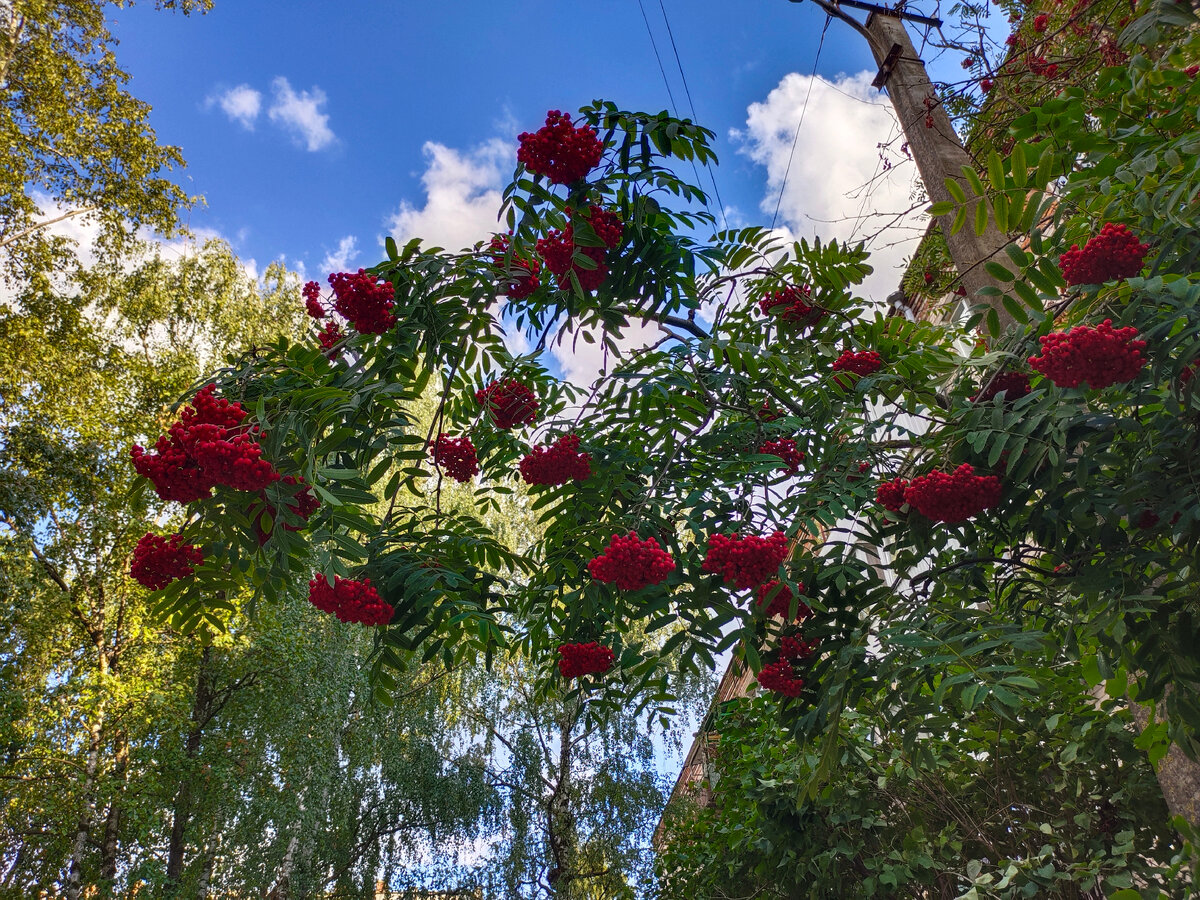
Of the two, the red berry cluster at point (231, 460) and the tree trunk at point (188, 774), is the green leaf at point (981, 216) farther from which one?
the tree trunk at point (188, 774)

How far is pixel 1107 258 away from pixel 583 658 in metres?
2.20

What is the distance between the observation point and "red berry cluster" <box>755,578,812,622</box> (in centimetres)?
230

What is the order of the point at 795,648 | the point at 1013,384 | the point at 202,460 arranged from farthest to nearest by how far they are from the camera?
the point at 795,648 → the point at 1013,384 → the point at 202,460

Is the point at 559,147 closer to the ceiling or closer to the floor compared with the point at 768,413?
closer to the ceiling

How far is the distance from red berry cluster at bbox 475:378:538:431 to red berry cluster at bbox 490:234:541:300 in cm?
41

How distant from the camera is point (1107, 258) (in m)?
2.10

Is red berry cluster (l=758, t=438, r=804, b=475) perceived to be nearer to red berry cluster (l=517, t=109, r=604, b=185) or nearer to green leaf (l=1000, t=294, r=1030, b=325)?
green leaf (l=1000, t=294, r=1030, b=325)

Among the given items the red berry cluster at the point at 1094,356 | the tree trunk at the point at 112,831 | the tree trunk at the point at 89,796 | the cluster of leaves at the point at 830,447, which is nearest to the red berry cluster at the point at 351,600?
the cluster of leaves at the point at 830,447

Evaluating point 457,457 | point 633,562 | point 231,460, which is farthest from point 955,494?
point 457,457

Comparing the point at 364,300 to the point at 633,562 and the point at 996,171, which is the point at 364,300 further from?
the point at 996,171

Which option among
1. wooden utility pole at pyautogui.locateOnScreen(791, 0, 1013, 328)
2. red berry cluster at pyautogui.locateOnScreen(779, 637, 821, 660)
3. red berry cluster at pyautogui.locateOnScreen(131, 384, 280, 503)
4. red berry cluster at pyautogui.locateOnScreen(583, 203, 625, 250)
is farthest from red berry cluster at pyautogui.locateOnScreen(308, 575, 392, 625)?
wooden utility pole at pyautogui.locateOnScreen(791, 0, 1013, 328)

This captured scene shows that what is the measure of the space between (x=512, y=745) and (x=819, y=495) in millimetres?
7775

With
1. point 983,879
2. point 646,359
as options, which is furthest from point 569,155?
point 983,879

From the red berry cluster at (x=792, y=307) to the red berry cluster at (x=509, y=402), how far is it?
1271mm
